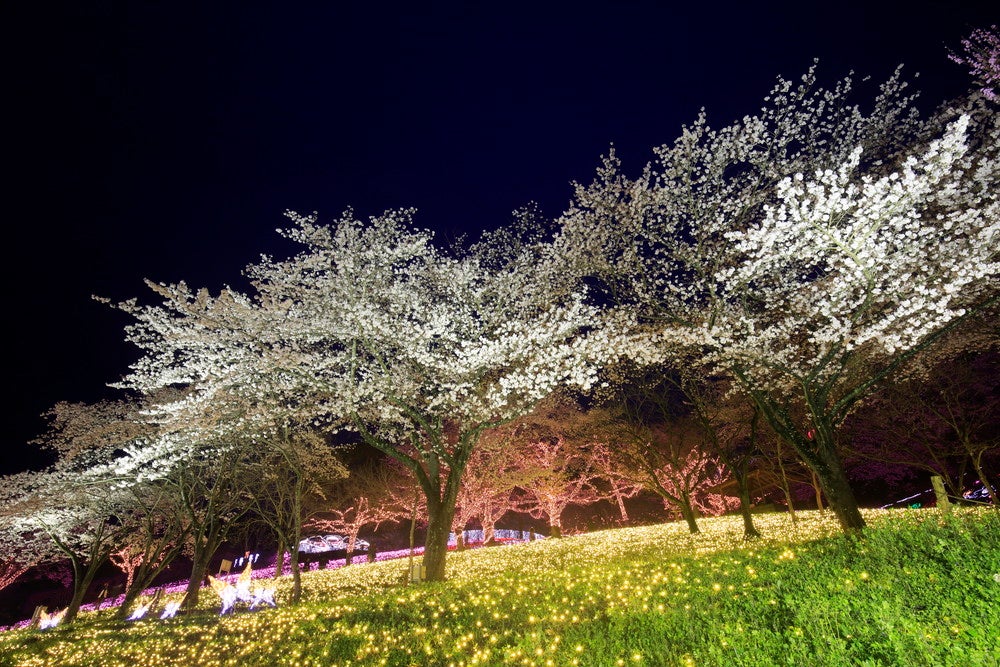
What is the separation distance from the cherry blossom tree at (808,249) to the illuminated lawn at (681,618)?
4.93 meters

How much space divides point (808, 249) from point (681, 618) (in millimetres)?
8494

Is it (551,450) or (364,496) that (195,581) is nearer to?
(364,496)

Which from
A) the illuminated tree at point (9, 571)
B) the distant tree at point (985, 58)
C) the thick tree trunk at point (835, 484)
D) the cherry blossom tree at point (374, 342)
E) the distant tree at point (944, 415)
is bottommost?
the illuminated tree at point (9, 571)

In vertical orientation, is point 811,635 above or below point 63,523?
below

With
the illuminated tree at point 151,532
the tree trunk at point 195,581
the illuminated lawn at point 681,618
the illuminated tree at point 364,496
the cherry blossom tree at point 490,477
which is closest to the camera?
the illuminated lawn at point 681,618

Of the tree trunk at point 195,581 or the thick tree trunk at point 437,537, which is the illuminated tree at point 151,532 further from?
the thick tree trunk at point 437,537

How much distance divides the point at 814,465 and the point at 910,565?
7.81 m

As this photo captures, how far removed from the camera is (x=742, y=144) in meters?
14.2

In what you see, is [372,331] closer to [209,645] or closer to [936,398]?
[209,645]

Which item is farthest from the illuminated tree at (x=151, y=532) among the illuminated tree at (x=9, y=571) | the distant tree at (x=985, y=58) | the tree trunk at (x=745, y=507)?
the distant tree at (x=985, y=58)

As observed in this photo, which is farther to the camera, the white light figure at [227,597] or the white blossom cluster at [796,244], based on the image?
the white light figure at [227,597]

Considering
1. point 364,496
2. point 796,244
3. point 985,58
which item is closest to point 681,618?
point 796,244

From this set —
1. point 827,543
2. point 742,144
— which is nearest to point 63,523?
point 827,543

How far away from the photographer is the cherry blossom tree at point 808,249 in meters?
10.2
